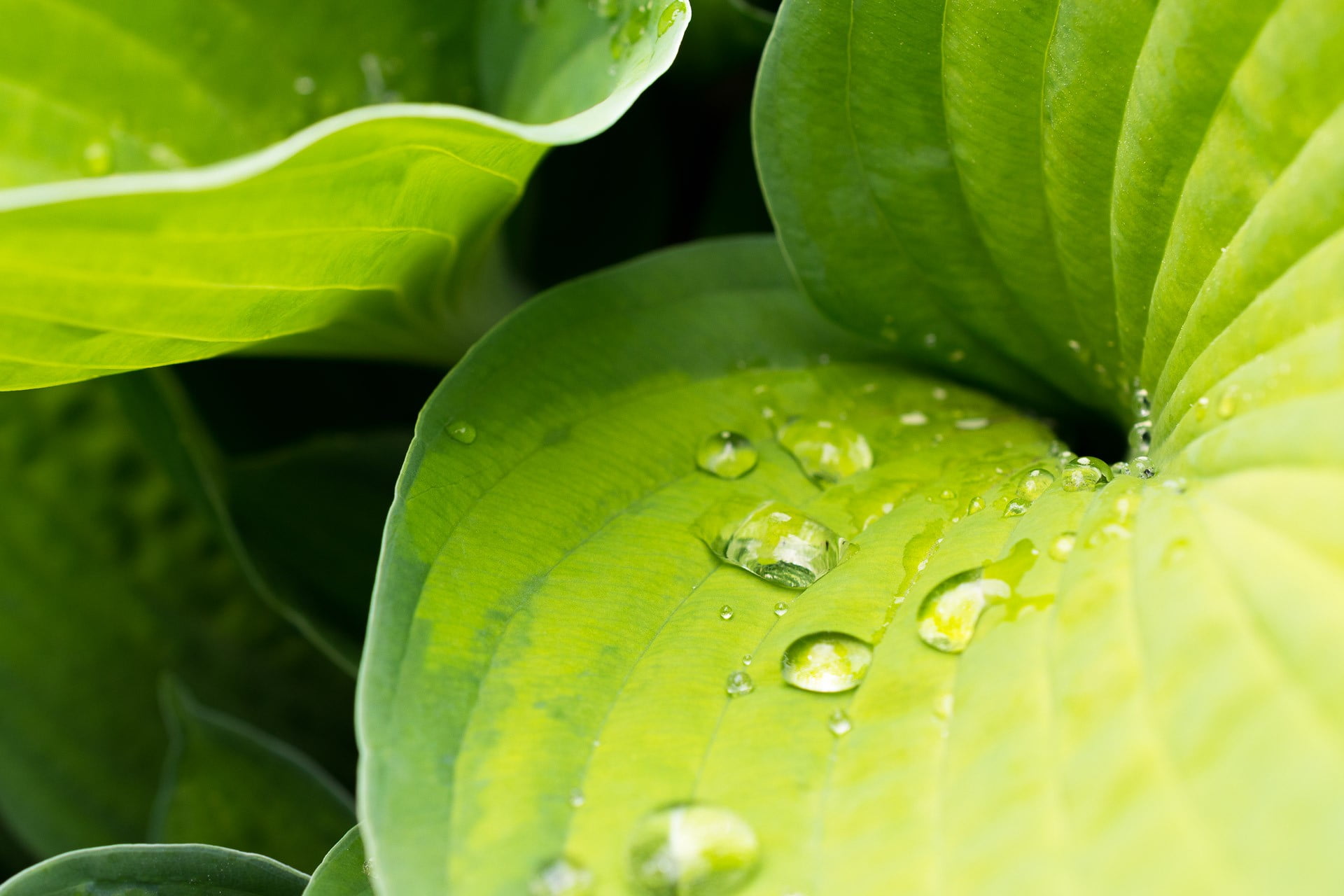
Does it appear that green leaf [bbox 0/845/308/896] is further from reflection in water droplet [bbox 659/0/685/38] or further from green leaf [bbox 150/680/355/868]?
reflection in water droplet [bbox 659/0/685/38]

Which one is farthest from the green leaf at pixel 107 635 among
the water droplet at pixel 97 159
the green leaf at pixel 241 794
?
the water droplet at pixel 97 159

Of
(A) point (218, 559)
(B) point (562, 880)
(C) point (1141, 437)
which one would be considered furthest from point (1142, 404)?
(A) point (218, 559)

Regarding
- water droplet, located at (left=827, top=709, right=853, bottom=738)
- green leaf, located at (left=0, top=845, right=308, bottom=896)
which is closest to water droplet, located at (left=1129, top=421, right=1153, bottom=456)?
water droplet, located at (left=827, top=709, right=853, bottom=738)

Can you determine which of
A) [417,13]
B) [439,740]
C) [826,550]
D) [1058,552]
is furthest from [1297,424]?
[417,13]

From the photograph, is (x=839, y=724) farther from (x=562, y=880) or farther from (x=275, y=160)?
(x=275, y=160)

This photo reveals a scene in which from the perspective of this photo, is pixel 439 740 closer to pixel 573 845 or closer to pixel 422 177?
pixel 573 845

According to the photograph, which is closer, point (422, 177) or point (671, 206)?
point (422, 177)
